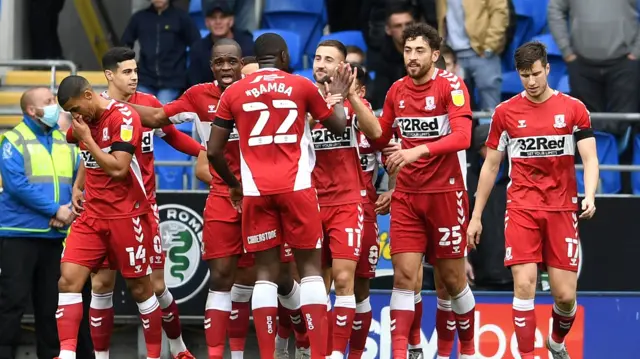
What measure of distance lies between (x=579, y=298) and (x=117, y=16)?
8.68 m

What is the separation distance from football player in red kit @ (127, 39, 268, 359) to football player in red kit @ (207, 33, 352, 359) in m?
0.95

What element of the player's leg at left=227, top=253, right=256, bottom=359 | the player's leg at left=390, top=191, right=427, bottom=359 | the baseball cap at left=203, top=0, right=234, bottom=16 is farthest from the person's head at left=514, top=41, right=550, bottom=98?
the baseball cap at left=203, top=0, right=234, bottom=16

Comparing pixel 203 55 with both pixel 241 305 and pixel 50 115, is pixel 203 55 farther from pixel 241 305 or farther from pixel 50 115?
pixel 241 305

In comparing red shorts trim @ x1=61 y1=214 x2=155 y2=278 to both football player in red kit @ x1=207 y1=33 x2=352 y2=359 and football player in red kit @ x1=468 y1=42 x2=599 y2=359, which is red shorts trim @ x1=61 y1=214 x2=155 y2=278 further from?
football player in red kit @ x1=468 y1=42 x2=599 y2=359

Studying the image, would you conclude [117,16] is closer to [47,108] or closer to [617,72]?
[47,108]

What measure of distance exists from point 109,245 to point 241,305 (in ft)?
4.19

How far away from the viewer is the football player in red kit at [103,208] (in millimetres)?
11055

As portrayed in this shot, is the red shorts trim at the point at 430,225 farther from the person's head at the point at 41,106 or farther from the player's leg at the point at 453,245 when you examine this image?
the person's head at the point at 41,106

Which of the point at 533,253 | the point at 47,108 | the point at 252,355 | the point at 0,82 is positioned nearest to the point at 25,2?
the point at 0,82

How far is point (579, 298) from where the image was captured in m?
13.4

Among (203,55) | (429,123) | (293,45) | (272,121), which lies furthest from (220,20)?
(272,121)

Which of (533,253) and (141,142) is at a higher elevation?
(141,142)

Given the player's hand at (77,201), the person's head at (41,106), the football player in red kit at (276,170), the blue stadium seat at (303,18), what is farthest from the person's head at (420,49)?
the blue stadium seat at (303,18)

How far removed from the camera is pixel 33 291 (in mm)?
13555
